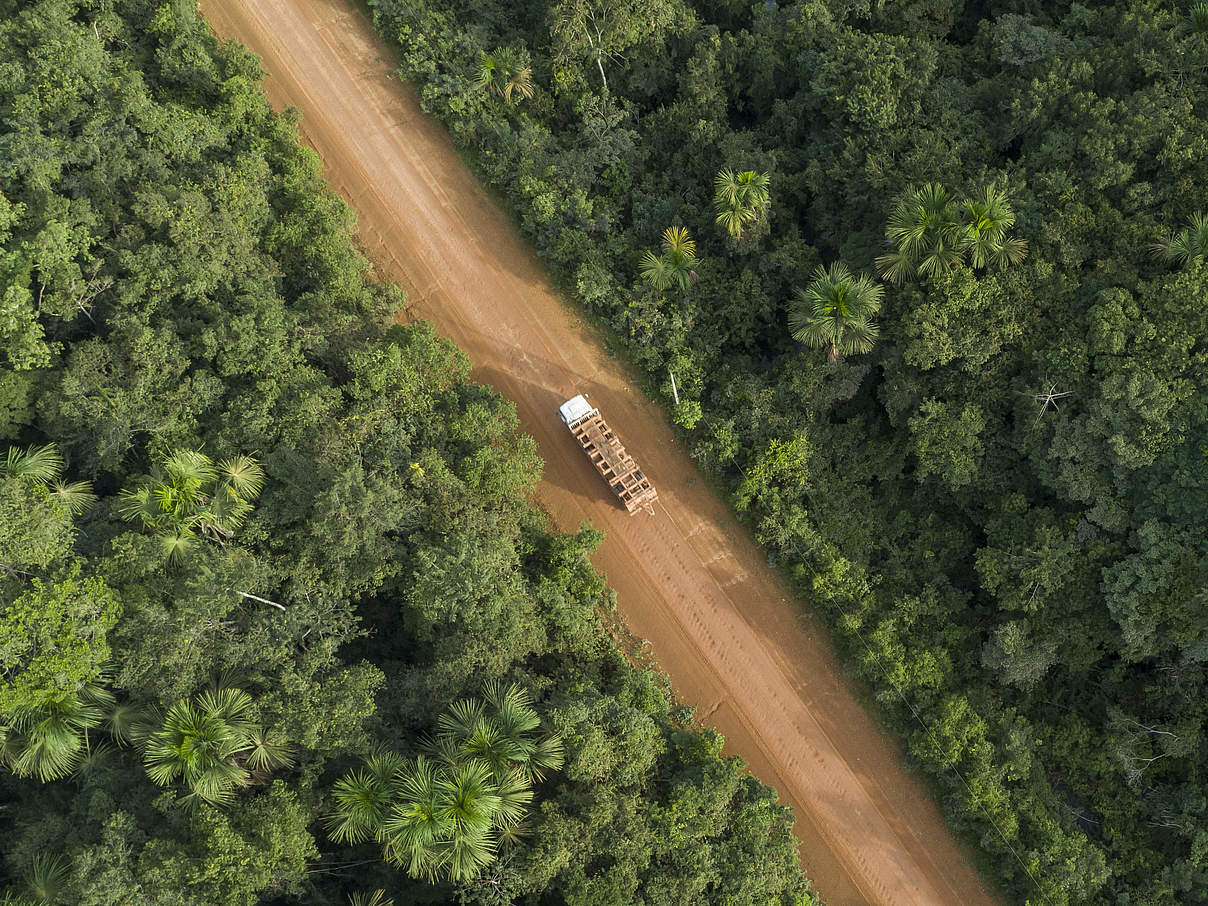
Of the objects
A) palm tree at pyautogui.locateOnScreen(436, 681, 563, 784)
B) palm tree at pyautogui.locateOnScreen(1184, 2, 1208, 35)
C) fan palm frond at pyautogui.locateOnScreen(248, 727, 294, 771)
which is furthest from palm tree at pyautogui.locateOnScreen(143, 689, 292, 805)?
palm tree at pyautogui.locateOnScreen(1184, 2, 1208, 35)

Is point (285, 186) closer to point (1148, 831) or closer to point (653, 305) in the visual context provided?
point (653, 305)

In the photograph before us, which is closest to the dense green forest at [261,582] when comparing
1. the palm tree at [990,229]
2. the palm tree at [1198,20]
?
the palm tree at [990,229]

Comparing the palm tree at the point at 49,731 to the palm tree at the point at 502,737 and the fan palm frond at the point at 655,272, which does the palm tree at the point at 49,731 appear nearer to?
the palm tree at the point at 502,737

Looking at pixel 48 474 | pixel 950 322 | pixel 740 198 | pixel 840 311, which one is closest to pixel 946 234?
pixel 950 322

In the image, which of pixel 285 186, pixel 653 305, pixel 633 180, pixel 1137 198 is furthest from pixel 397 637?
pixel 1137 198

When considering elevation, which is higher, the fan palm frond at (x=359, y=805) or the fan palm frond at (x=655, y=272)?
the fan palm frond at (x=655, y=272)

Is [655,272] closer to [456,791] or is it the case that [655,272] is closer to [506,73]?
[506,73]

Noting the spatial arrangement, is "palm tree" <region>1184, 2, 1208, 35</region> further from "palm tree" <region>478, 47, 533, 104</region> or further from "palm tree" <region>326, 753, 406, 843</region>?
"palm tree" <region>326, 753, 406, 843</region>
